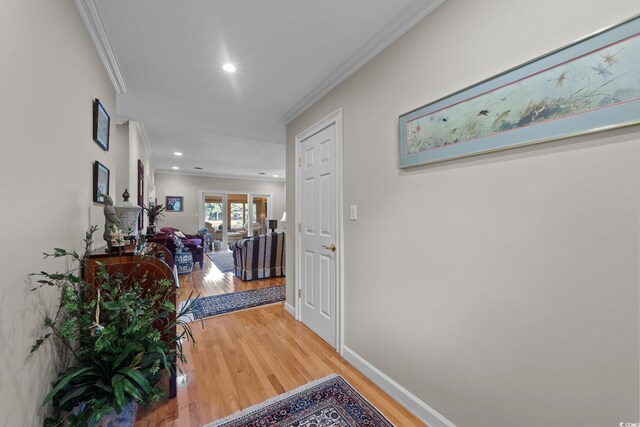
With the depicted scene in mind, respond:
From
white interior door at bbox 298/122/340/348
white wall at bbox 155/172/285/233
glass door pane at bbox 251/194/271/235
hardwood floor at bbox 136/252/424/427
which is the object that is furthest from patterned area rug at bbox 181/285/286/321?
glass door pane at bbox 251/194/271/235

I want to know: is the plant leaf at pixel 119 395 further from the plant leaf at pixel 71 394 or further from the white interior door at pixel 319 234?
the white interior door at pixel 319 234

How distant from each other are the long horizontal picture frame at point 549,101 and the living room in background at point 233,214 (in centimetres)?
732

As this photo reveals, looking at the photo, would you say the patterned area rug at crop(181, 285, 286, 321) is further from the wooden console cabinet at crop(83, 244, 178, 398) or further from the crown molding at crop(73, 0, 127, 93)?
the crown molding at crop(73, 0, 127, 93)

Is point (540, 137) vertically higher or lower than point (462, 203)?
higher

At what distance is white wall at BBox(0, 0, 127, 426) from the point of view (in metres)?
0.85

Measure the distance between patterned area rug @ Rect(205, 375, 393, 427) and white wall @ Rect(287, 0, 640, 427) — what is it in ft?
0.94

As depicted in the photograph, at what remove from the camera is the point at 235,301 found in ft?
Answer: 11.3

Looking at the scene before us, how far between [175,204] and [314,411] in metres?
7.89

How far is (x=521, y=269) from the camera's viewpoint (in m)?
1.06

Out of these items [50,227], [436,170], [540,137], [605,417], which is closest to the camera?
[605,417]

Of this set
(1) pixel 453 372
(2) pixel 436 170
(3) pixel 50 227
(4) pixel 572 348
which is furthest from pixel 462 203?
(3) pixel 50 227

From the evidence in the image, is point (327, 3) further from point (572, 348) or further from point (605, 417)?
point (605, 417)

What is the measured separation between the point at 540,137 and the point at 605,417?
3.40ft

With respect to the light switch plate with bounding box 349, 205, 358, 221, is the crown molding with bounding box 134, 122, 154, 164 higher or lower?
higher
